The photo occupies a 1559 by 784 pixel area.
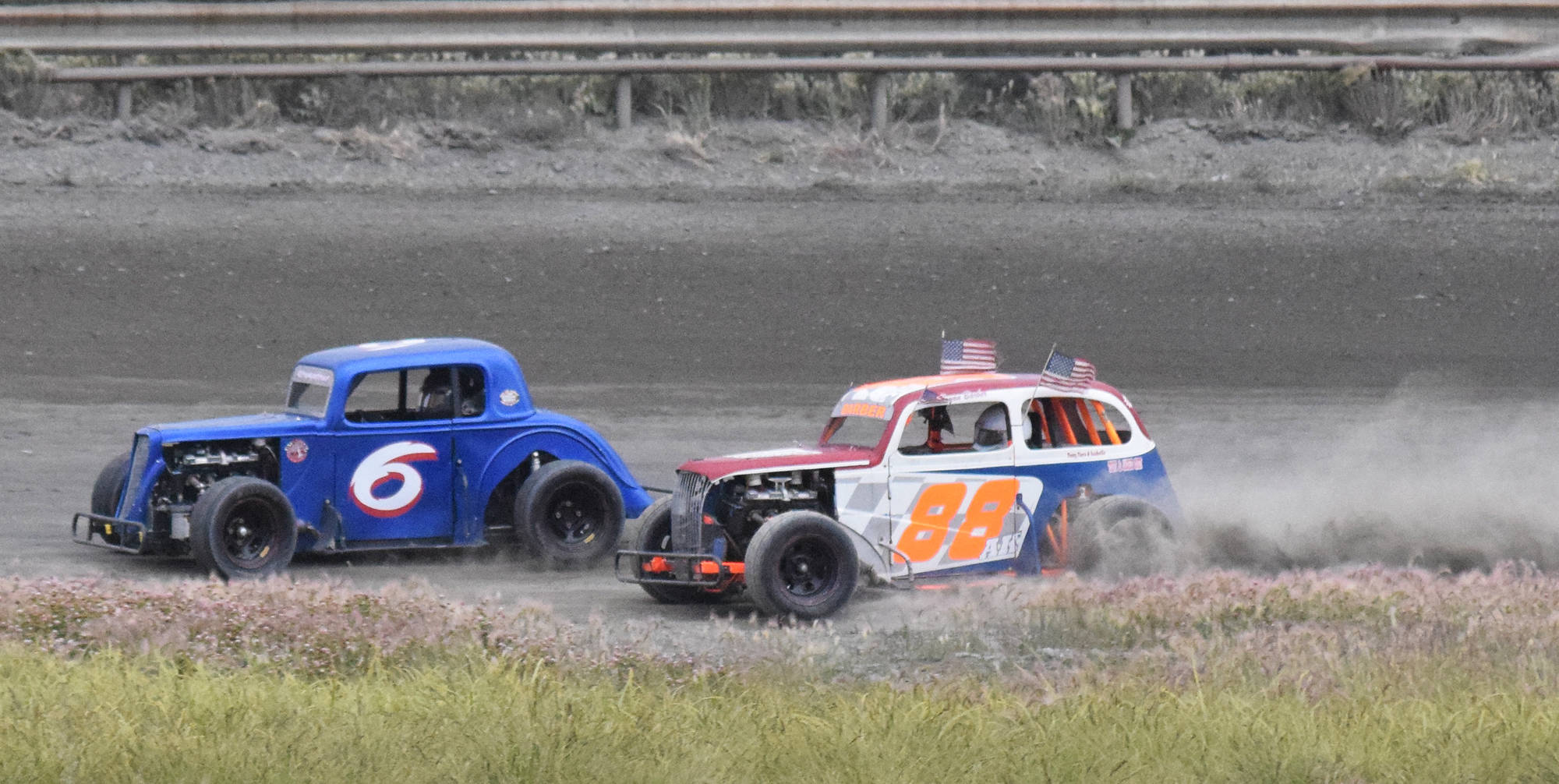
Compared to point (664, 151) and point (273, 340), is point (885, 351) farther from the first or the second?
point (273, 340)

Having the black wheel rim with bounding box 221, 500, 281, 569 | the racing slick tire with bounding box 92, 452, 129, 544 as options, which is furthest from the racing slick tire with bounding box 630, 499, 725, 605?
the racing slick tire with bounding box 92, 452, 129, 544

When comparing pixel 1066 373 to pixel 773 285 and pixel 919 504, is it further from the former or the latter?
pixel 773 285

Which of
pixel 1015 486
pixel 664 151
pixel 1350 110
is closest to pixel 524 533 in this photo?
pixel 1015 486

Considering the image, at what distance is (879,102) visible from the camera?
72.2ft

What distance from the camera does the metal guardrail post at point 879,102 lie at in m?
22.0

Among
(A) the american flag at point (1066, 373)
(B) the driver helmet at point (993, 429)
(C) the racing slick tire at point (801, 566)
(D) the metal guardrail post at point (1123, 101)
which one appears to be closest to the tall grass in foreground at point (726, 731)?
(C) the racing slick tire at point (801, 566)

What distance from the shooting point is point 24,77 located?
69.7 feet

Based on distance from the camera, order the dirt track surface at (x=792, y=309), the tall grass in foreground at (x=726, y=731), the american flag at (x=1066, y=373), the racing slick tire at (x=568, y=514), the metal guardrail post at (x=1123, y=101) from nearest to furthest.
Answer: the tall grass in foreground at (x=726, y=731) → the american flag at (x=1066, y=373) → the racing slick tire at (x=568, y=514) → the dirt track surface at (x=792, y=309) → the metal guardrail post at (x=1123, y=101)

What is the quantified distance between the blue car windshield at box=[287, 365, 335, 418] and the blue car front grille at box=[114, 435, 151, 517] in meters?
→ 1.14

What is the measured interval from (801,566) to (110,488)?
4.81m

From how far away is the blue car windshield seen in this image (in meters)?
14.0

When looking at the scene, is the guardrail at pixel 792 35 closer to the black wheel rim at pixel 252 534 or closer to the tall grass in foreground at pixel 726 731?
the black wheel rim at pixel 252 534

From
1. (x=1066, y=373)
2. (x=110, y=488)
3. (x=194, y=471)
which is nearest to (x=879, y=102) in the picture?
(x=1066, y=373)

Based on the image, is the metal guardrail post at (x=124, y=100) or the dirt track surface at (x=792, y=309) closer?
the dirt track surface at (x=792, y=309)
